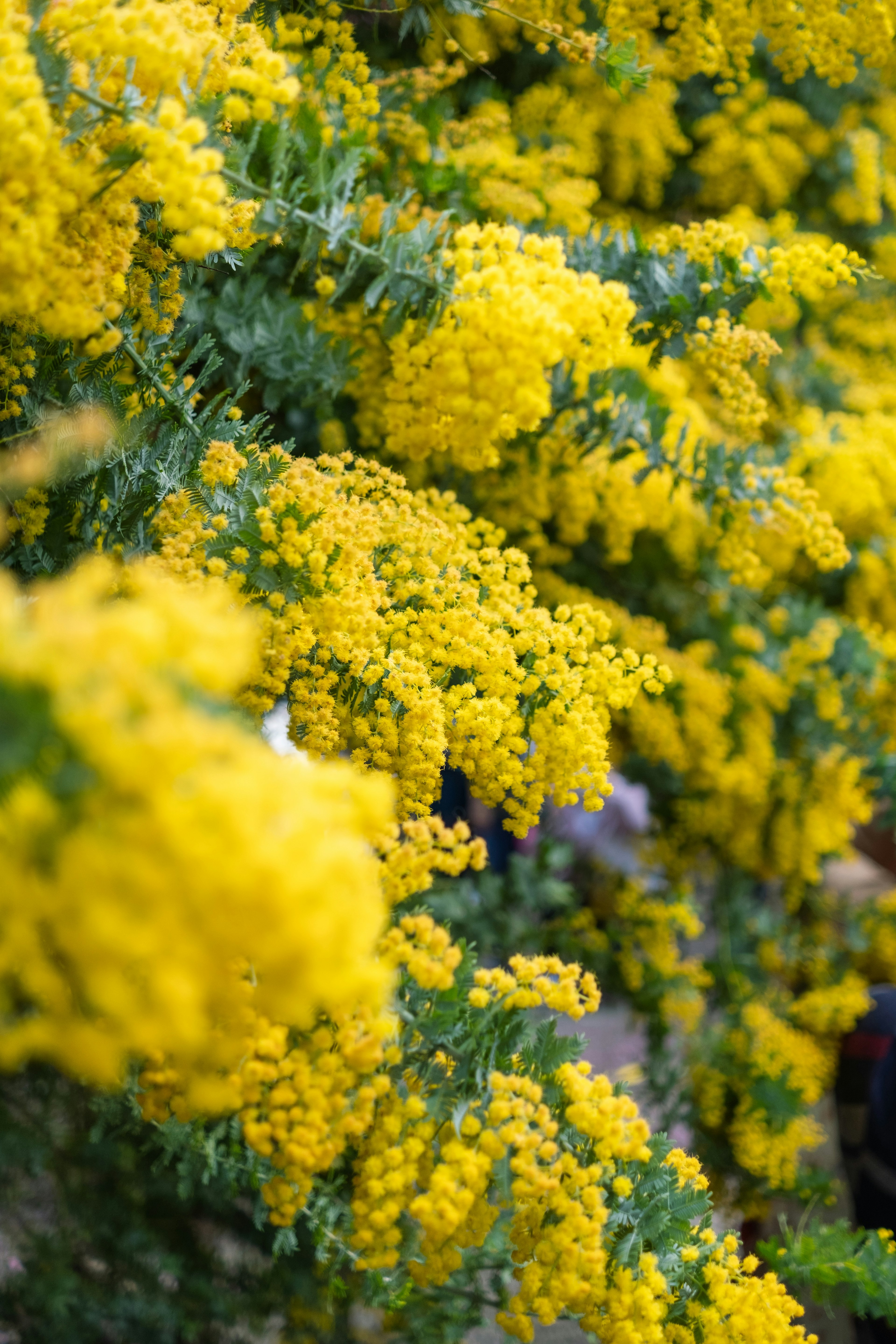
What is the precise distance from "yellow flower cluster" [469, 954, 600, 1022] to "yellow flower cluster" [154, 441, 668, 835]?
19 centimetres

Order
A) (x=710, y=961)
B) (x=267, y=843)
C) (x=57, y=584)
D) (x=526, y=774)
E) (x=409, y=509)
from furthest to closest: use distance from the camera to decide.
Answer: (x=710, y=961) < (x=409, y=509) < (x=526, y=774) < (x=57, y=584) < (x=267, y=843)

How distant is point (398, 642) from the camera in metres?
1.07

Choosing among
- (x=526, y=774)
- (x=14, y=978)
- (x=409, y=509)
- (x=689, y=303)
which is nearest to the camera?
(x=14, y=978)

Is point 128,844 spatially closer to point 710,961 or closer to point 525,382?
point 525,382

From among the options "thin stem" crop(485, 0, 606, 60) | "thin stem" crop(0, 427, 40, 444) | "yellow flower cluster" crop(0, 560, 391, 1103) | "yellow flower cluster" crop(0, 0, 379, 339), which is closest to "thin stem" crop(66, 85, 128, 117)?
"yellow flower cluster" crop(0, 0, 379, 339)

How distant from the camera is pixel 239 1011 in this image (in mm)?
702

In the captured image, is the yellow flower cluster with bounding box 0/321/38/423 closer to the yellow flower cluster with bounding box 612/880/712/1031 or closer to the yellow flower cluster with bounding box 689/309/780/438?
the yellow flower cluster with bounding box 689/309/780/438

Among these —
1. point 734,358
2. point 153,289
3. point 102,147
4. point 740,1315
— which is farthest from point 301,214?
point 740,1315

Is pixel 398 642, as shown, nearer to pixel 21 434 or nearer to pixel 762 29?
pixel 21 434

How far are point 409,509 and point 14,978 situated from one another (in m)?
0.77

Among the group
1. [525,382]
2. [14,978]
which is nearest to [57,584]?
[14,978]

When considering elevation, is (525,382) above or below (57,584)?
above

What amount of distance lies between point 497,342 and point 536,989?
0.73 m

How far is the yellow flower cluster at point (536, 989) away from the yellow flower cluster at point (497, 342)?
2.02ft
